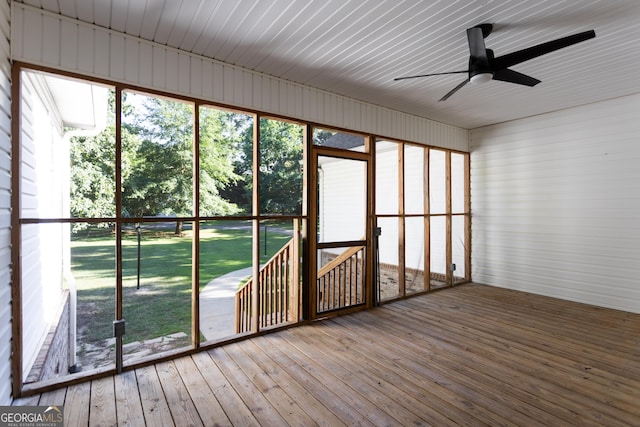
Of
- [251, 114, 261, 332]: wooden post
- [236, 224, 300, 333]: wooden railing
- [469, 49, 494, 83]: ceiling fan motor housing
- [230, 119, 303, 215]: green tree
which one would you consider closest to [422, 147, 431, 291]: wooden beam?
[230, 119, 303, 215]: green tree

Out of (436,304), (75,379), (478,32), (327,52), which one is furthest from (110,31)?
(436,304)

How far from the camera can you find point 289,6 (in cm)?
241

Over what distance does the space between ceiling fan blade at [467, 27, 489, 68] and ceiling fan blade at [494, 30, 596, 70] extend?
0.11 metres

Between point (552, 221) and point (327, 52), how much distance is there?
4.49 meters

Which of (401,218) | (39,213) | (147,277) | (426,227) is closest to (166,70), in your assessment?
(39,213)

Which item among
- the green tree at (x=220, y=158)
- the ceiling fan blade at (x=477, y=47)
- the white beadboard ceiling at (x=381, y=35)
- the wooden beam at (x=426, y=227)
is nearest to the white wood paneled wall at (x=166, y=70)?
the white beadboard ceiling at (x=381, y=35)

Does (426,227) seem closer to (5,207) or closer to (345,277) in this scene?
(345,277)

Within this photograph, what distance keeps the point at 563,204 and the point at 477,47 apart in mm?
3681

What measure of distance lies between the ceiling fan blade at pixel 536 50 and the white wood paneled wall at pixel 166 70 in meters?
2.08

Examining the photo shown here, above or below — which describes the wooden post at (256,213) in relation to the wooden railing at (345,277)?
above

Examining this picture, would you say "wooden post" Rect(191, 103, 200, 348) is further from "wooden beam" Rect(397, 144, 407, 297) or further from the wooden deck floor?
"wooden beam" Rect(397, 144, 407, 297)

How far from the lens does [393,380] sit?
264 centimetres

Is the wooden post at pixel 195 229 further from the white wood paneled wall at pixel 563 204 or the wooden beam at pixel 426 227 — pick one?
the white wood paneled wall at pixel 563 204

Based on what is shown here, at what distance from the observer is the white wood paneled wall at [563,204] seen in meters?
4.43
